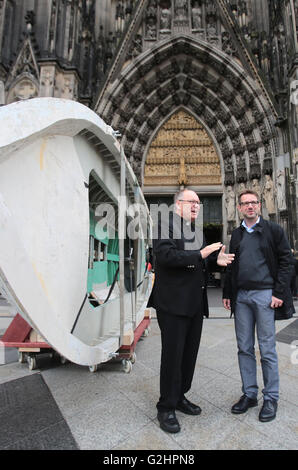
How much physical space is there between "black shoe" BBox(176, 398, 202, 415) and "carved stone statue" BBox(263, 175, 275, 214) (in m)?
9.42

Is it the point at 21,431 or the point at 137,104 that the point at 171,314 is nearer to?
the point at 21,431

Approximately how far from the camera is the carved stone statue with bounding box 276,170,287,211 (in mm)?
9359

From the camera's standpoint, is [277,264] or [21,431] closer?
[21,431]

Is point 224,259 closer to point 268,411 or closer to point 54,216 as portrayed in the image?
point 268,411

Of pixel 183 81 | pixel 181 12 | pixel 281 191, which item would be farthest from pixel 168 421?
pixel 181 12

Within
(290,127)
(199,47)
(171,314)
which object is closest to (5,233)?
(171,314)

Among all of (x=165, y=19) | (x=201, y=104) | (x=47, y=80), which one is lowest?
(x=47, y=80)

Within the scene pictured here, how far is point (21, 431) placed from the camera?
1.55 m

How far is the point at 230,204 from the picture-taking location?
11.1 m

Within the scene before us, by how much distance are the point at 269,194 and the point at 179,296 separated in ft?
31.7

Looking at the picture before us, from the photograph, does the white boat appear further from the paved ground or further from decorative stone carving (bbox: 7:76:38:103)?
decorative stone carving (bbox: 7:76:38:103)

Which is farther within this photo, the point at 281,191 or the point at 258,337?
the point at 281,191

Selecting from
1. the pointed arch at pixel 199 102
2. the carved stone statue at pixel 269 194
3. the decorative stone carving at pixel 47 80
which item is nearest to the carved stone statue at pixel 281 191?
the carved stone statue at pixel 269 194
